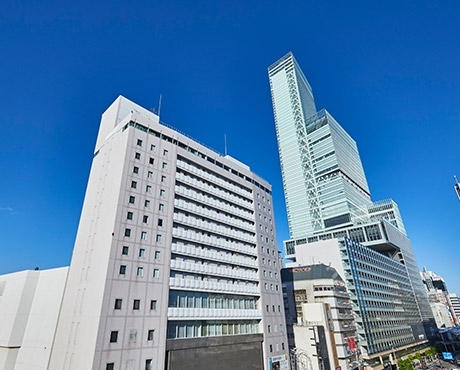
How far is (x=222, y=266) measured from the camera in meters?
50.7

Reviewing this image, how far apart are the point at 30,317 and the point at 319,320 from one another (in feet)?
193

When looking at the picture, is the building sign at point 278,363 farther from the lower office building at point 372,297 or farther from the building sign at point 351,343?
the lower office building at point 372,297

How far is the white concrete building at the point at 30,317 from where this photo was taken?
41125 millimetres

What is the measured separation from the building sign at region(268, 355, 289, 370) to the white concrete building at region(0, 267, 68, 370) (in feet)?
115

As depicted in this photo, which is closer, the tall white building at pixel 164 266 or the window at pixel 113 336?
the window at pixel 113 336

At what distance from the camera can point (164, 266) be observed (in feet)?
133

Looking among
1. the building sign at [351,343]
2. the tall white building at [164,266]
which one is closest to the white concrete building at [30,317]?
the tall white building at [164,266]

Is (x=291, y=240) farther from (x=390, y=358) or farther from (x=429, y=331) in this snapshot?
(x=429, y=331)

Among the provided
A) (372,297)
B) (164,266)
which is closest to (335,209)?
(372,297)

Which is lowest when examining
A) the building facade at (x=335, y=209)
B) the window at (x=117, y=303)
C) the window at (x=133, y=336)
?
the window at (x=133, y=336)

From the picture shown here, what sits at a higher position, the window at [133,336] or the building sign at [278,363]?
the window at [133,336]

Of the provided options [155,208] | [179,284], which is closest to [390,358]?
[179,284]

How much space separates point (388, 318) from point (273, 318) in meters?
62.1

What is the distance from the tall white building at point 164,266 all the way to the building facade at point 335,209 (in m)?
44.6
